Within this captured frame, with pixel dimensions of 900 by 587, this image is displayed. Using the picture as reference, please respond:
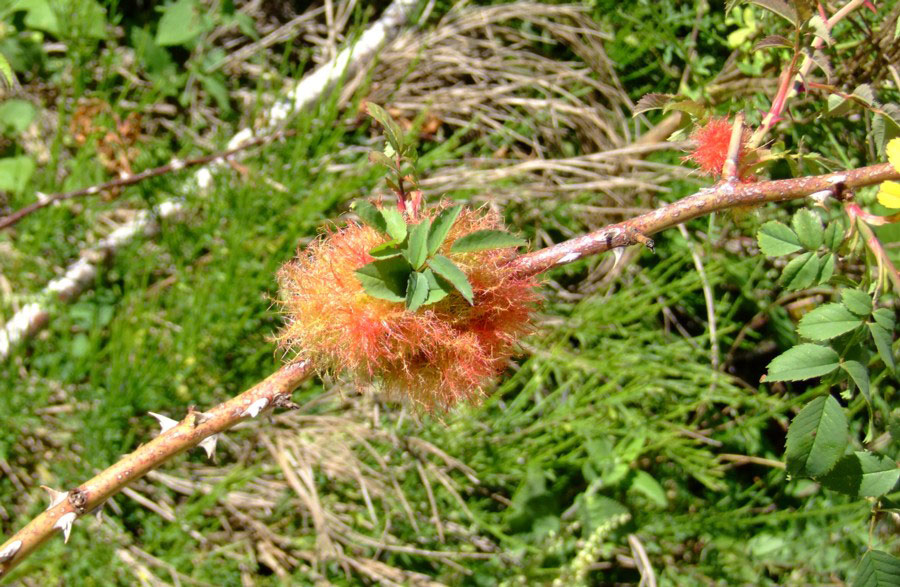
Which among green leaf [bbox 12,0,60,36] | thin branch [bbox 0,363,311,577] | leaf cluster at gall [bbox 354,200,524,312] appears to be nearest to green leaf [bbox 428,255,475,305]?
leaf cluster at gall [bbox 354,200,524,312]

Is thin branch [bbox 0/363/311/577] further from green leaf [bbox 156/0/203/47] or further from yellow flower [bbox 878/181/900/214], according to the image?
green leaf [bbox 156/0/203/47]

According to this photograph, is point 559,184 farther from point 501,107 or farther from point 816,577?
point 816,577

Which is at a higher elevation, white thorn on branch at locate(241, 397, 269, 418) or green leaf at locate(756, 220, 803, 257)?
green leaf at locate(756, 220, 803, 257)

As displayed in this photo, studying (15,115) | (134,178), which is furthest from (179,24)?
(134,178)

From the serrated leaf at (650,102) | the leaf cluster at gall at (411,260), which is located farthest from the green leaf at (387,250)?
the serrated leaf at (650,102)

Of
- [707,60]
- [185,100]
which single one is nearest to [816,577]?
[707,60]

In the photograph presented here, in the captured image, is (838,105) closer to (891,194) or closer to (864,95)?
(864,95)
